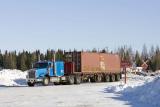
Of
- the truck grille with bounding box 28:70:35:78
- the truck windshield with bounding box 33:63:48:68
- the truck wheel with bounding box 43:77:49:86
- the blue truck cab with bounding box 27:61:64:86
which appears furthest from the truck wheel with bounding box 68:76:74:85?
the truck grille with bounding box 28:70:35:78

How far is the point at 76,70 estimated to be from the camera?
184 ft

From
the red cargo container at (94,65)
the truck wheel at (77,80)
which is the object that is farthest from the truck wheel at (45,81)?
the truck wheel at (77,80)

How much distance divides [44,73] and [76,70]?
5.37 m

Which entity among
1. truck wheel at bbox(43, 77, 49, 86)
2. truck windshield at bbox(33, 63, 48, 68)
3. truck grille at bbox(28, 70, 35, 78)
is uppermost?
truck windshield at bbox(33, 63, 48, 68)

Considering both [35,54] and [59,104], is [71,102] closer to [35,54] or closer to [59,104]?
[59,104]

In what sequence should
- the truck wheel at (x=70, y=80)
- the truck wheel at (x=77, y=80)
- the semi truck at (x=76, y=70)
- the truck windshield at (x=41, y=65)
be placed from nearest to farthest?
the semi truck at (x=76, y=70)
the truck windshield at (x=41, y=65)
the truck wheel at (x=70, y=80)
the truck wheel at (x=77, y=80)

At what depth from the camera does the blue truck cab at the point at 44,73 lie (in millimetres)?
51375

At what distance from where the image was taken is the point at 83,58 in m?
56.7

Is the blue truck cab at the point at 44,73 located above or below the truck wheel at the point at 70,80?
above

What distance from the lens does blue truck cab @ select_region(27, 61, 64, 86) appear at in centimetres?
5138

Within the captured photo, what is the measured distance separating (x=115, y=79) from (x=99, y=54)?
613 cm

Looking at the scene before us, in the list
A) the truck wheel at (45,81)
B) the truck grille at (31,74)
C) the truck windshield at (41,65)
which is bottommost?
the truck wheel at (45,81)

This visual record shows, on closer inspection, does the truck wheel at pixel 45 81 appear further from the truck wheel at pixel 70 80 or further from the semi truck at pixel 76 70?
the truck wheel at pixel 70 80

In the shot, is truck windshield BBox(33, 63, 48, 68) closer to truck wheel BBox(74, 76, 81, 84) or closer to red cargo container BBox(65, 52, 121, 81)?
red cargo container BBox(65, 52, 121, 81)
